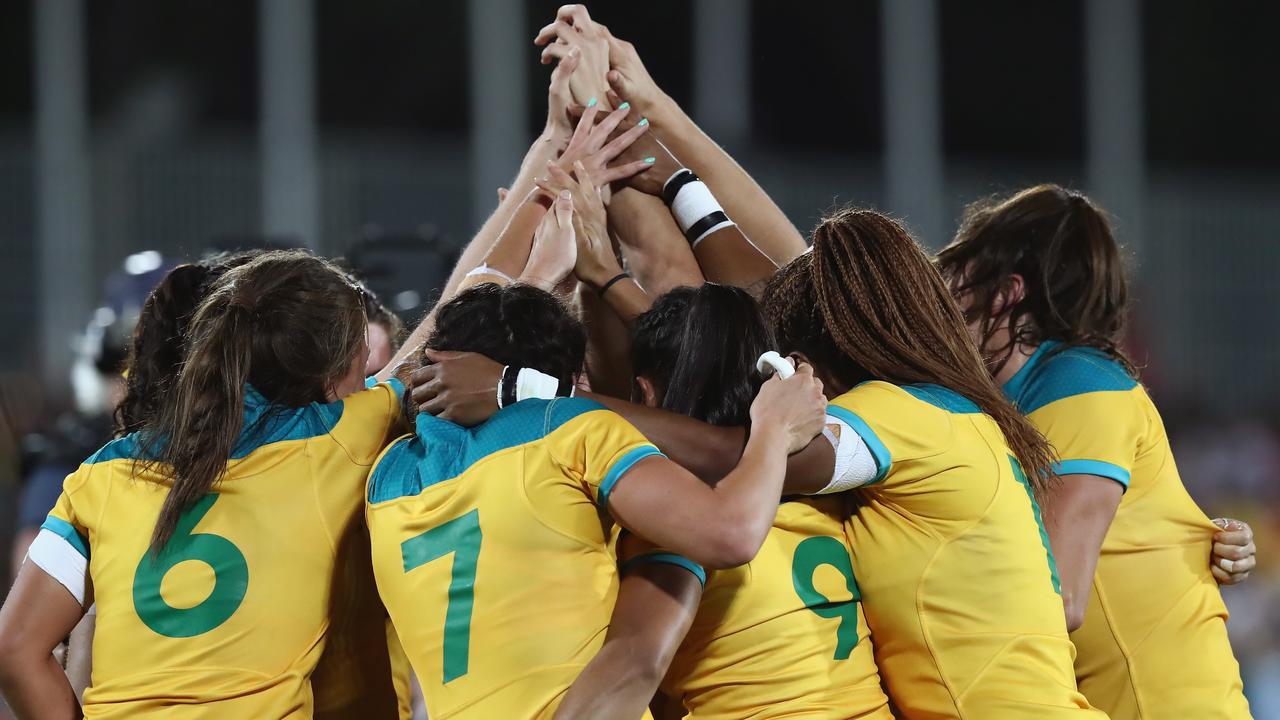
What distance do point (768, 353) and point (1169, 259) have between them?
1024cm

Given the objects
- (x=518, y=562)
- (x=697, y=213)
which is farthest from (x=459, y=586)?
(x=697, y=213)

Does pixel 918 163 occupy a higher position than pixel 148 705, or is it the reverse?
pixel 918 163

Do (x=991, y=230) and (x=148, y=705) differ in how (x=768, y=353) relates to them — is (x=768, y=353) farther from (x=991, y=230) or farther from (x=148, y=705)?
(x=148, y=705)

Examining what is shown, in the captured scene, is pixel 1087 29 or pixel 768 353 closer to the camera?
pixel 768 353

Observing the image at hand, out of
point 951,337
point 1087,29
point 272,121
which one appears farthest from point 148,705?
point 1087,29

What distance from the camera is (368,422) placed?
2445mm

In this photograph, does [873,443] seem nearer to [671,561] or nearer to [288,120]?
[671,561]

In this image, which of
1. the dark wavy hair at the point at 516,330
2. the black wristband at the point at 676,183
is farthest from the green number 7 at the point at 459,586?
the black wristband at the point at 676,183

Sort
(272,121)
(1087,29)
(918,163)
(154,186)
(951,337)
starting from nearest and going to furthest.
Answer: (951,337), (154,186), (272,121), (918,163), (1087,29)

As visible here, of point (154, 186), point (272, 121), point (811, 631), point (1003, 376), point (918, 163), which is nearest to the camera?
point (811, 631)

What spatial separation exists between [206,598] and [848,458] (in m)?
1.10

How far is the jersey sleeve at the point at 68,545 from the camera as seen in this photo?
2.33 meters

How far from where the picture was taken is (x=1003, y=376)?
2863mm

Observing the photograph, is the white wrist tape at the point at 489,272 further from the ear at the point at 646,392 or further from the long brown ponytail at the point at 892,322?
the long brown ponytail at the point at 892,322
